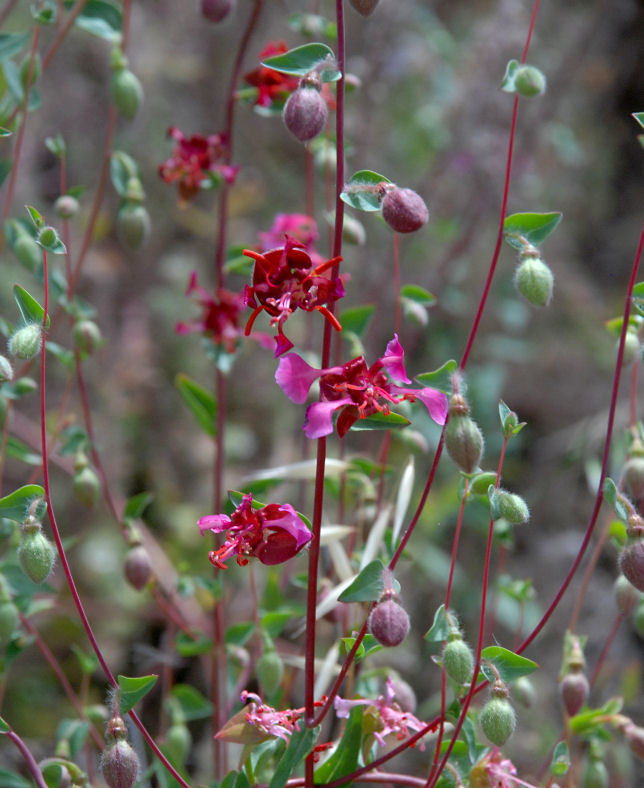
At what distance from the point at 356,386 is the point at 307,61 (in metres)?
0.20

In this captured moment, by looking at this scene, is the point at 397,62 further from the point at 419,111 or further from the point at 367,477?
the point at 367,477

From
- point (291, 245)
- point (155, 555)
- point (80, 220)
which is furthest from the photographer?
point (80, 220)

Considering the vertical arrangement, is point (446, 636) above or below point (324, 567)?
above

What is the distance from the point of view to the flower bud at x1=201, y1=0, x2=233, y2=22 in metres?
0.69

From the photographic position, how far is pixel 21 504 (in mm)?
506

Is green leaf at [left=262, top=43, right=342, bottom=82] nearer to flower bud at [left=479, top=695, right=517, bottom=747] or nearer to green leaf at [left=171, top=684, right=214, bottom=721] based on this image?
flower bud at [left=479, top=695, right=517, bottom=747]

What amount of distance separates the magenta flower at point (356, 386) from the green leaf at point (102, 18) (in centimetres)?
45

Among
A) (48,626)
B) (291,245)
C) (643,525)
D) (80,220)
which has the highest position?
(291,245)

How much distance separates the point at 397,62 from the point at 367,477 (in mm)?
1304

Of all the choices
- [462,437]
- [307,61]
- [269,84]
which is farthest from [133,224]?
[462,437]

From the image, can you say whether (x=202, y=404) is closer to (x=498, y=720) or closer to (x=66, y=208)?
(x=66, y=208)

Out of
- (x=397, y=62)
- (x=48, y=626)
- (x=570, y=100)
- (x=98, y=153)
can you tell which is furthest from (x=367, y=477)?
(x=570, y=100)

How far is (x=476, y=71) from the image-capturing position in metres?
1.60

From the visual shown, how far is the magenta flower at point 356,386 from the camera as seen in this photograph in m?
0.45
